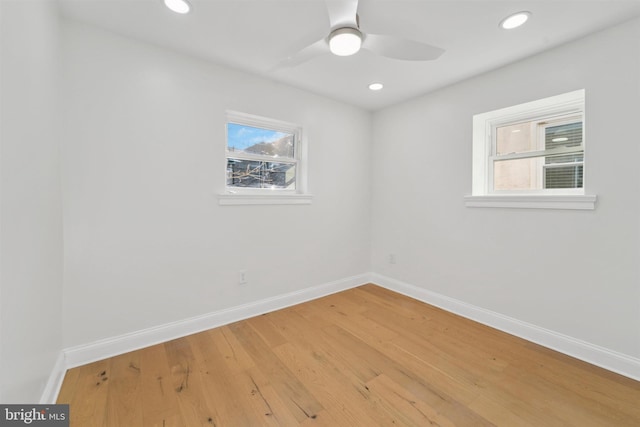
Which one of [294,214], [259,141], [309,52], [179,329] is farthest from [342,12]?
[179,329]

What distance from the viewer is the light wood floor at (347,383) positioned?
1.48 metres

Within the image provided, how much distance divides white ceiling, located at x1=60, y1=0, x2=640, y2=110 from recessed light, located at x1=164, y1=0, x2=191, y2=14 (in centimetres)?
5

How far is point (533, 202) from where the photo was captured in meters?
2.22

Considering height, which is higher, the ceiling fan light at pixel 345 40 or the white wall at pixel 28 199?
the ceiling fan light at pixel 345 40

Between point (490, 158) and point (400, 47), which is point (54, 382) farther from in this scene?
point (490, 158)

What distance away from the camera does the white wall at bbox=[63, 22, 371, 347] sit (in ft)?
6.17

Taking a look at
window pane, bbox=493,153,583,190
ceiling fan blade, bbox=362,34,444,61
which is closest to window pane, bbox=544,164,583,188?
window pane, bbox=493,153,583,190

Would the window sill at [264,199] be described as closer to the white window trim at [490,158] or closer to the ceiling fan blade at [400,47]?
the ceiling fan blade at [400,47]

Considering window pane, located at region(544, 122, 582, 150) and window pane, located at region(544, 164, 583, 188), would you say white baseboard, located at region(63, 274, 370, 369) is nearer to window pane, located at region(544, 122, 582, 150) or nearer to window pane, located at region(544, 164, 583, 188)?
window pane, located at region(544, 164, 583, 188)

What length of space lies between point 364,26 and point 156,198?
206cm

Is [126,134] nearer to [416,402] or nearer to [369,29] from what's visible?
[369,29]

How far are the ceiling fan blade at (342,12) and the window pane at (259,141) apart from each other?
1.50 meters

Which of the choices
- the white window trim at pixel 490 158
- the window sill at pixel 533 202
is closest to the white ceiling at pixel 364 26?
the white window trim at pixel 490 158

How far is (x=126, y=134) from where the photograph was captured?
6.61 ft
